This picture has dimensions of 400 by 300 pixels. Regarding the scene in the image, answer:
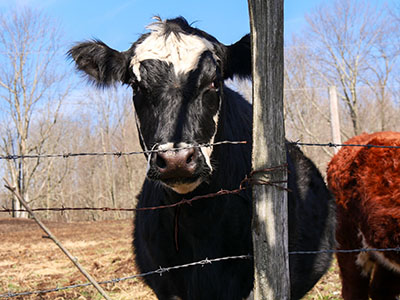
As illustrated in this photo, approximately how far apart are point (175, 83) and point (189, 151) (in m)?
0.59

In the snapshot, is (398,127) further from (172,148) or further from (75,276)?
(172,148)

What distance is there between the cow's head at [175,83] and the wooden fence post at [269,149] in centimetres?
44

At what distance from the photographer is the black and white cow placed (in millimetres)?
2319

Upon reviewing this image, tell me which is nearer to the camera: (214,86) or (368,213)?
(214,86)

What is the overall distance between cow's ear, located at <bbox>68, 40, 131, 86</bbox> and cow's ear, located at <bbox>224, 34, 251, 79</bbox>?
774 millimetres

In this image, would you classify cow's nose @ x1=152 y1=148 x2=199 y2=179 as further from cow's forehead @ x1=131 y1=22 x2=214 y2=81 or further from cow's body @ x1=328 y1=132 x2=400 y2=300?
cow's body @ x1=328 y1=132 x2=400 y2=300

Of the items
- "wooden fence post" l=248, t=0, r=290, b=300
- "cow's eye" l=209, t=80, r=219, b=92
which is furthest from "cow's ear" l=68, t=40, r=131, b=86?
"wooden fence post" l=248, t=0, r=290, b=300

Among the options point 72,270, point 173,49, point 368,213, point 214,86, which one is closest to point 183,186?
point 214,86

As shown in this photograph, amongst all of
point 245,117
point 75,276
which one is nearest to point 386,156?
point 245,117

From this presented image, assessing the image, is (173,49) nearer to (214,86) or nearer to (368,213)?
(214,86)

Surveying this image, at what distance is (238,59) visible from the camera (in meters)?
3.07

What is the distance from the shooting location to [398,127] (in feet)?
85.6

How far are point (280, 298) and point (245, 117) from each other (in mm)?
1785

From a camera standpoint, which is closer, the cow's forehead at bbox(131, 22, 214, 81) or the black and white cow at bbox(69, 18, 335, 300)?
the black and white cow at bbox(69, 18, 335, 300)
